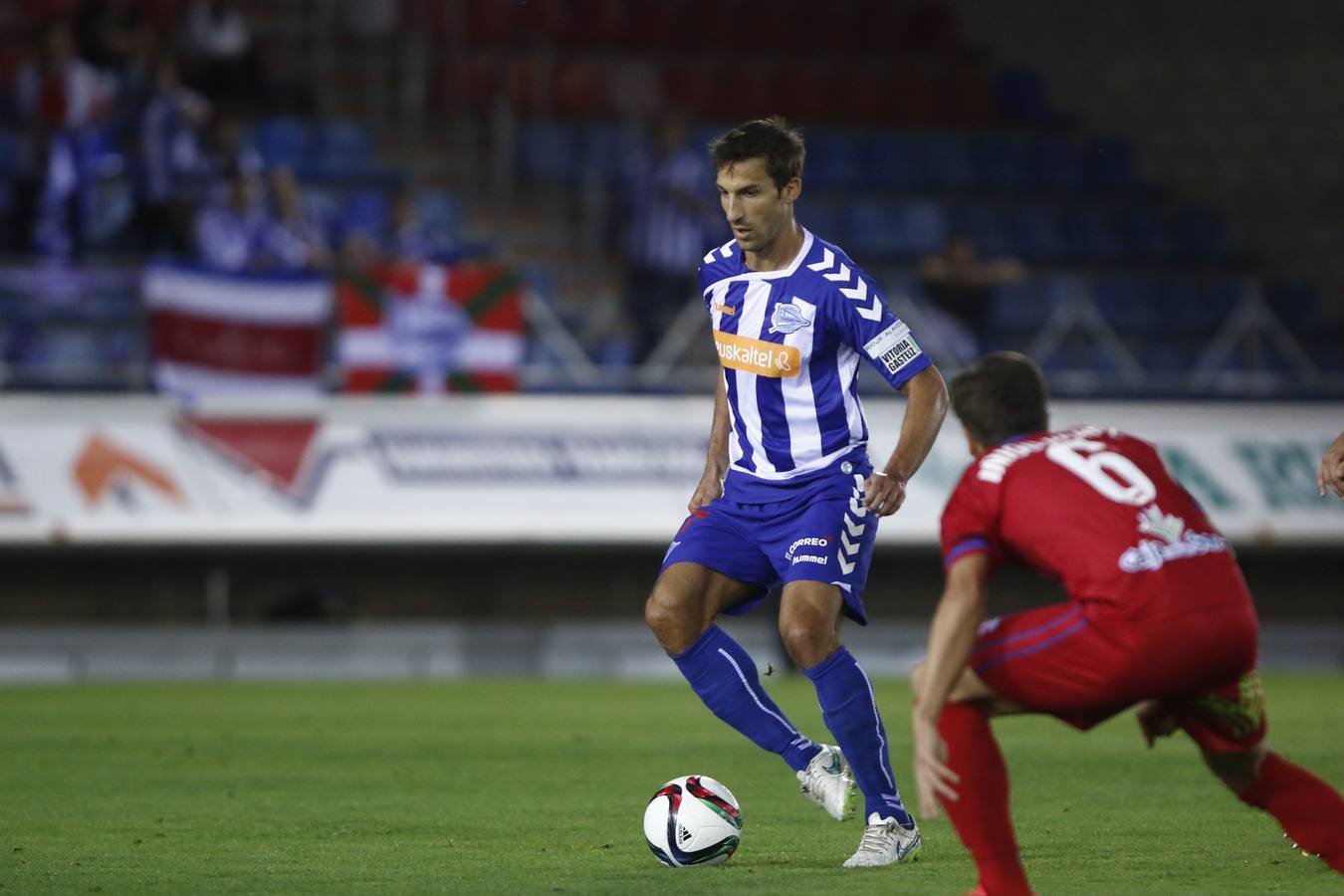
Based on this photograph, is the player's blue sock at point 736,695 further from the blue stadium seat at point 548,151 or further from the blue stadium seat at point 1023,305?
the blue stadium seat at point 548,151

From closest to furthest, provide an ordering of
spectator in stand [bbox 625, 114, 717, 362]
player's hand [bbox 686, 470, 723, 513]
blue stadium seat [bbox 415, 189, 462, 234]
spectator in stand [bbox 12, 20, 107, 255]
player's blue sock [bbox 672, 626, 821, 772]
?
1. player's blue sock [bbox 672, 626, 821, 772]
2. player's hand [bbox 686, 470, 723, 513]
3. spectator in stand [bbox 12, 20, 107, 255]
4. spectator in stand [bbox 625, 114, 717, 362]
5. blue stadium seat [bbox 415, 189, 462, 234]

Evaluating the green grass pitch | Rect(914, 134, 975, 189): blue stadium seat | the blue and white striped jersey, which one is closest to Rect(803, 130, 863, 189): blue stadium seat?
Rect(914, 134, 975, 189): blue stadium seat

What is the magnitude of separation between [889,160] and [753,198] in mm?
13701

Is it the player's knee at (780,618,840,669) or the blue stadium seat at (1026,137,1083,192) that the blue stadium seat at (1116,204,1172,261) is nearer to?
the blue stadium seat at (1026,137,1083,192)

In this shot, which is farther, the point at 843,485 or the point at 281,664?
the point at 281,664

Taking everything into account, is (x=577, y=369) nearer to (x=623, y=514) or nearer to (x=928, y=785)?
(x=623, y=514)

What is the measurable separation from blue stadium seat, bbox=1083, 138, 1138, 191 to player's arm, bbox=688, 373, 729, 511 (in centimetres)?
1413

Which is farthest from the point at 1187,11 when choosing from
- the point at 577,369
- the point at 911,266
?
the point at 577,369

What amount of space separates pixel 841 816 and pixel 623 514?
30.9 ft

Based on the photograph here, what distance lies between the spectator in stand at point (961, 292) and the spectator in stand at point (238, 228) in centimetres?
503

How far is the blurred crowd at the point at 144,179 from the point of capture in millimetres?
15227

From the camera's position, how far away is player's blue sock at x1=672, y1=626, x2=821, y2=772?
600cm

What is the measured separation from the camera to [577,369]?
14.8m

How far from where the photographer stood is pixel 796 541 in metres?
5.89
